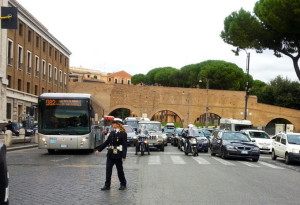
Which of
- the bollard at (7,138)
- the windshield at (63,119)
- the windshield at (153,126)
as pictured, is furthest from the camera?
the windshield at (153,126)

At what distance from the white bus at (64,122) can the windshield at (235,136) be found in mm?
7012

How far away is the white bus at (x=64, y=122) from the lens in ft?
67.9

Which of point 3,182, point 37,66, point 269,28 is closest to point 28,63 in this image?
point 37,66

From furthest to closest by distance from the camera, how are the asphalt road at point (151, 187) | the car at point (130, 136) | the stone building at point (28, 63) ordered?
1. the stone building at point (28, 63)
2. the car at point (130, 136)
3. the asphalt road at point (151, 187)

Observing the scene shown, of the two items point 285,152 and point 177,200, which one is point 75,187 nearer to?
Result: point 177,200

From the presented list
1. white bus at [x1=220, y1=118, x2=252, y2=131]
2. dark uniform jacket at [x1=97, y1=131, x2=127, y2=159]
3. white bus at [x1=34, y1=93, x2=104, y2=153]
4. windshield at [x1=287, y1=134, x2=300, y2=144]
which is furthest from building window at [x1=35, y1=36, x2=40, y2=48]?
dark uniform jacket at [x1=97, y1=131, x2=127, y2=159]

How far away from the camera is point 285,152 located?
71.5 ft

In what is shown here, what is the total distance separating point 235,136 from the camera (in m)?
22.8

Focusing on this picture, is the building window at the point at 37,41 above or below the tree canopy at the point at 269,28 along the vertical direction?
above

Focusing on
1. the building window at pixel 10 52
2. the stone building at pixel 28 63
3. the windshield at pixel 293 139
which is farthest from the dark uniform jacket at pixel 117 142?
the building window at pixel 10 52

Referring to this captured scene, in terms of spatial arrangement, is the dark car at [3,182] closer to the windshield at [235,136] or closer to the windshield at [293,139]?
the windshield at [235,136]

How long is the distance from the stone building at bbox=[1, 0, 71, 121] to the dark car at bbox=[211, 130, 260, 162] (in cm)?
2223

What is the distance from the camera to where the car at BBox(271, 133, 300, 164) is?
2103 cm

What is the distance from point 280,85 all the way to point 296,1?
5395 cm
